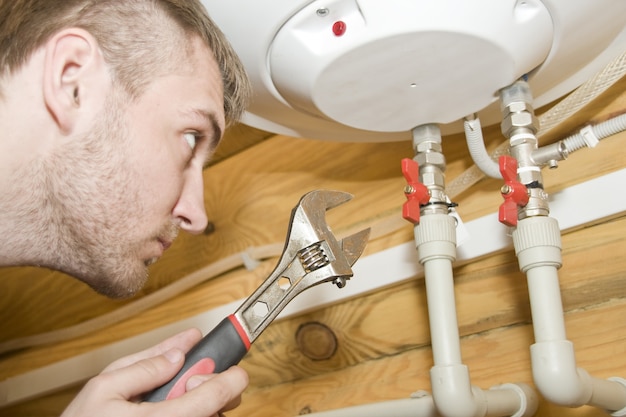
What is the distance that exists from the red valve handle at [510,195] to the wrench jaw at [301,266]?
16cm

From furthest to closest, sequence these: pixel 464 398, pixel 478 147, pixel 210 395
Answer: pixel 478 147 < pixel 464 398 < pixel 210 395

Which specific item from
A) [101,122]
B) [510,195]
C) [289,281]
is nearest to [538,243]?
[510,195]

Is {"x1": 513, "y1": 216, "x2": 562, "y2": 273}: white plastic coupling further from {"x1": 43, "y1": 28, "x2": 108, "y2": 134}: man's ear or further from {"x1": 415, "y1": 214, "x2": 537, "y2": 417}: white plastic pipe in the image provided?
{"x1": 43, "y1": 28, "x2": 108, "y2": 134}: man's ear

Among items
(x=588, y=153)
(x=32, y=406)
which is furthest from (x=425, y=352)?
(x=32, y=406)

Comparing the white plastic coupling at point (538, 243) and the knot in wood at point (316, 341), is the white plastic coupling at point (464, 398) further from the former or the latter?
the knot in wood at point (316, 341)

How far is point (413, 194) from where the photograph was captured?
2.77 feet

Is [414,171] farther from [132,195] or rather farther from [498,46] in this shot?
[132,195]

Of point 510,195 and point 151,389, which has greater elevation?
point 510,195

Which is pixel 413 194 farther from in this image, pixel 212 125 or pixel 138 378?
pixel 138 378

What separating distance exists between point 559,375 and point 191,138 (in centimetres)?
45

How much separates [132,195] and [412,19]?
342 millimetres

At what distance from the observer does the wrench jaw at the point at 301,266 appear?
0.74 metres

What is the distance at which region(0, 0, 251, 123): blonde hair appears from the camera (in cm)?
79

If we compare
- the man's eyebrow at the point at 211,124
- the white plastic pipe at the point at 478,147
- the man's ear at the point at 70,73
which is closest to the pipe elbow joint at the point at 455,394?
the white plastic pipe at the point at 478,147
